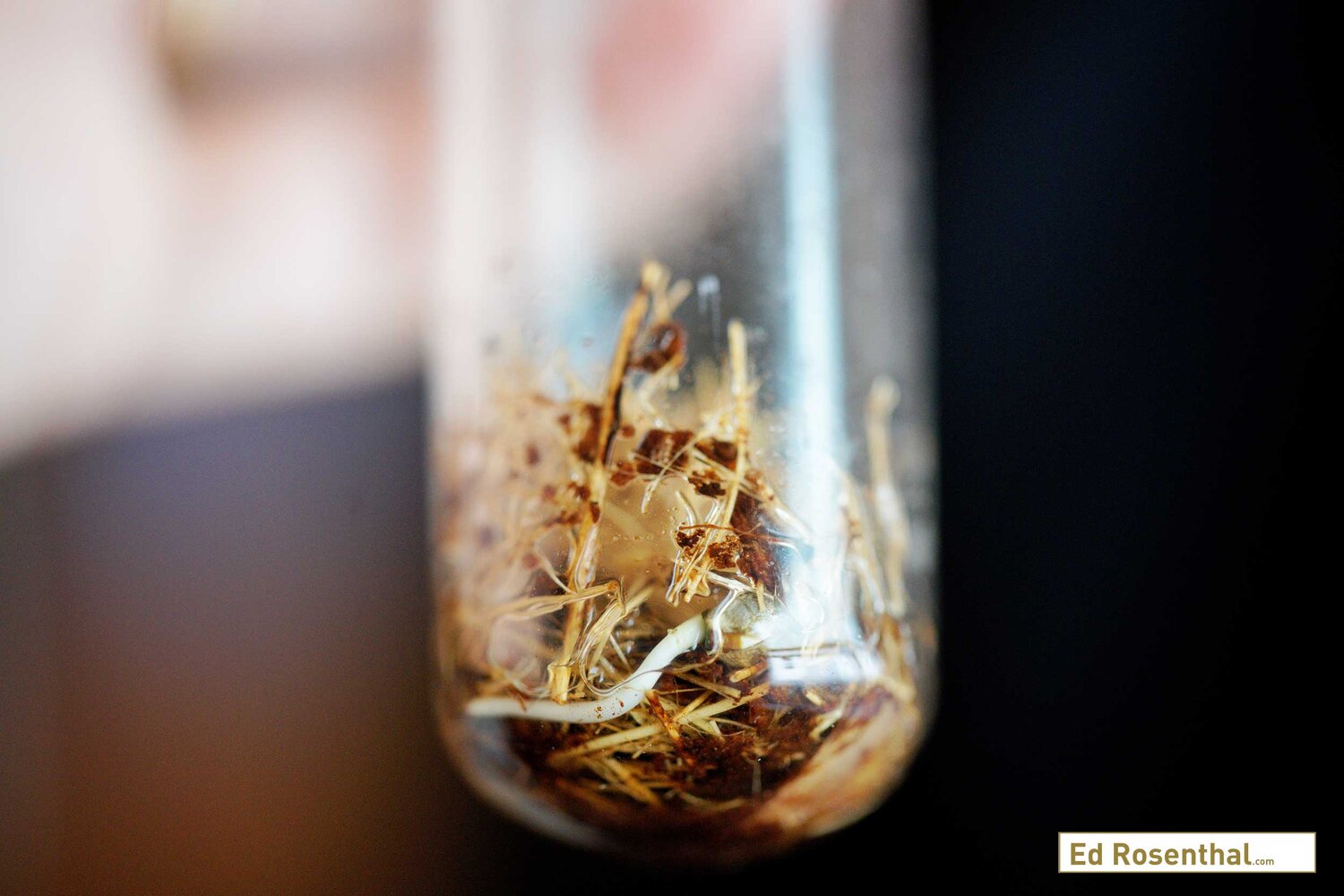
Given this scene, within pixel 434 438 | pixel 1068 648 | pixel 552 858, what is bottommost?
pixel 552 858

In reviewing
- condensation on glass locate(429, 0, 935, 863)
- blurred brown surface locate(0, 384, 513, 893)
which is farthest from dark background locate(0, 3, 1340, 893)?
condensation on glass locate(429, 0, 935, 863)

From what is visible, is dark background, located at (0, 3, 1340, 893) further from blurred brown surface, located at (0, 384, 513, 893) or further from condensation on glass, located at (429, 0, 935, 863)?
condensation on glass, located at (429, 0, 935, 863)

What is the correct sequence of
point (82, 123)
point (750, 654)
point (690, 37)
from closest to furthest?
1. point (750, 654)
2. point (690, 37)
3. point (82, 123)

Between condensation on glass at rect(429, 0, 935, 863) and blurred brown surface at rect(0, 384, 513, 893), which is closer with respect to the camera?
condensation on glass at rect(429, 0, 935, 863)

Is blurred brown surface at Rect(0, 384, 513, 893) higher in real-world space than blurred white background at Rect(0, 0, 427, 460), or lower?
lower

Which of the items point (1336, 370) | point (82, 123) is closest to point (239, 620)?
point (82, 123)

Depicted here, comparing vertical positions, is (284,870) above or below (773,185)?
below

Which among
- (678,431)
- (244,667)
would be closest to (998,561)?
(678,431)

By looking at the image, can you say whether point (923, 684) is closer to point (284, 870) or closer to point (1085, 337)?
point (1085, 337)

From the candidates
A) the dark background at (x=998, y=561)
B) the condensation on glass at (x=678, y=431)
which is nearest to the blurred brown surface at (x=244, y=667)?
the dark background at (x=998, y=561)
